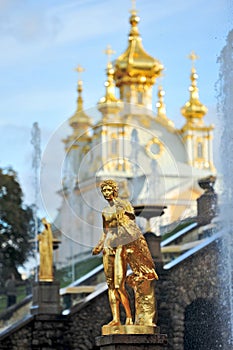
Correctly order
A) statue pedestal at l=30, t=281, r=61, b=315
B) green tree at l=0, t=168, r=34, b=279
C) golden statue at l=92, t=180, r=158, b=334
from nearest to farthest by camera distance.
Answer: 1. golden statue at l=92, t=180, r=158, b=334
2. statue pedestal at l=30, t=281, r=61, b=315
3. green tree at l=0, t=168, r=34, b=279

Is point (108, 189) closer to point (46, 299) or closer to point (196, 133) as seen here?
point (46, 299)

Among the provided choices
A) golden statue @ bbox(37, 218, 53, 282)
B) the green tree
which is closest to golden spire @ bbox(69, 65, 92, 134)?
the green tree

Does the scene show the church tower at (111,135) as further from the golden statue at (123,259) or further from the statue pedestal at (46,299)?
the golden statue at (123,259)

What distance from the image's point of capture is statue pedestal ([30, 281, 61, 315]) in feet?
105

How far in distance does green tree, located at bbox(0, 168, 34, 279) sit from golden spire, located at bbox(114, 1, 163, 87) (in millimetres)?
27808

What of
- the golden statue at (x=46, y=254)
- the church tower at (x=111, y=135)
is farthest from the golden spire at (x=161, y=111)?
the golden statue at (x=46, y=254)

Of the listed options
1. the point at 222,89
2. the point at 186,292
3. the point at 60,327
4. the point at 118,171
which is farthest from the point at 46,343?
the point at 118,171

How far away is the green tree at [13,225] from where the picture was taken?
52781 mm

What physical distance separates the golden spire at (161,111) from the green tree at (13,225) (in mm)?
29475

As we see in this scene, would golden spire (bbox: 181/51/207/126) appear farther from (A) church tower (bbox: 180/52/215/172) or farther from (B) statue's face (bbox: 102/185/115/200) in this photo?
(B) statue's face (bbox: 102/185/115/200)

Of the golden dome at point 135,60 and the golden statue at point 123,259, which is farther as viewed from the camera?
the golden dome at point 135,60

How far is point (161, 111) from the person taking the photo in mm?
86438

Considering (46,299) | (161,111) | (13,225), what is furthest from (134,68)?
(46,299)

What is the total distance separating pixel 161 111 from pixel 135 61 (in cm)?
491
